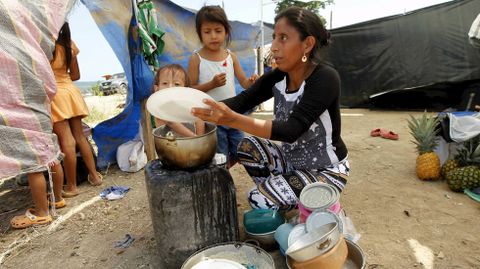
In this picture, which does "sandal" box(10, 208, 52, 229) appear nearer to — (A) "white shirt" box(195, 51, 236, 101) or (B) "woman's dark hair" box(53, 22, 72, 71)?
(B) "woman's dark hair" box(53, 22, 72, 71)

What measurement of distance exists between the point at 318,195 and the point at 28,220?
7.89ft

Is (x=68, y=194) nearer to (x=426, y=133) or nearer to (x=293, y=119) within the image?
(x=293, y=119)

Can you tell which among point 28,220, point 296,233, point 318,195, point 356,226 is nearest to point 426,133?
point 356,226

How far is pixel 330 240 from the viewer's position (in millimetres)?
1594

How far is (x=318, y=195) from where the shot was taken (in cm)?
200

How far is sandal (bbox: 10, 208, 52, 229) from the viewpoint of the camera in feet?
8.94

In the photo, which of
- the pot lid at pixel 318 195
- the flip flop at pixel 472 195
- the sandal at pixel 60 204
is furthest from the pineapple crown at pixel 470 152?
the sandal at pixel 60 204

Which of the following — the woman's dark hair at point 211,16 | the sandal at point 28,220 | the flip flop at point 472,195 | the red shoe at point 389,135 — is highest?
the woman's dark hair at point 211,16

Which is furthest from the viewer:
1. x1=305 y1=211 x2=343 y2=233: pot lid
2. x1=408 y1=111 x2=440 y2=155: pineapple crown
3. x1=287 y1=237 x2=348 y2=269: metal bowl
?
x1=408 y1=111 x2=440 y2=155: pineapple crown

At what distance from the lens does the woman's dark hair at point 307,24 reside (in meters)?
1.94

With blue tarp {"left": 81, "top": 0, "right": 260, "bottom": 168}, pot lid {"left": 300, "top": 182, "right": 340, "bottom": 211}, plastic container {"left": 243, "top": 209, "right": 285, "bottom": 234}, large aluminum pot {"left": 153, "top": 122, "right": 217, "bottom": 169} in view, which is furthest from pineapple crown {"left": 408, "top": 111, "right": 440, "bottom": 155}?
blue tarp {"left": 81, "top": 0, "right": 260, "bottom": 168}

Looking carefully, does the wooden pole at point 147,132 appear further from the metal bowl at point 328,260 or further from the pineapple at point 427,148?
the pineapple at point 427,148

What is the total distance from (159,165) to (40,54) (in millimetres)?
1553

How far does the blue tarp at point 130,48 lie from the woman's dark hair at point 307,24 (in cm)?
191
